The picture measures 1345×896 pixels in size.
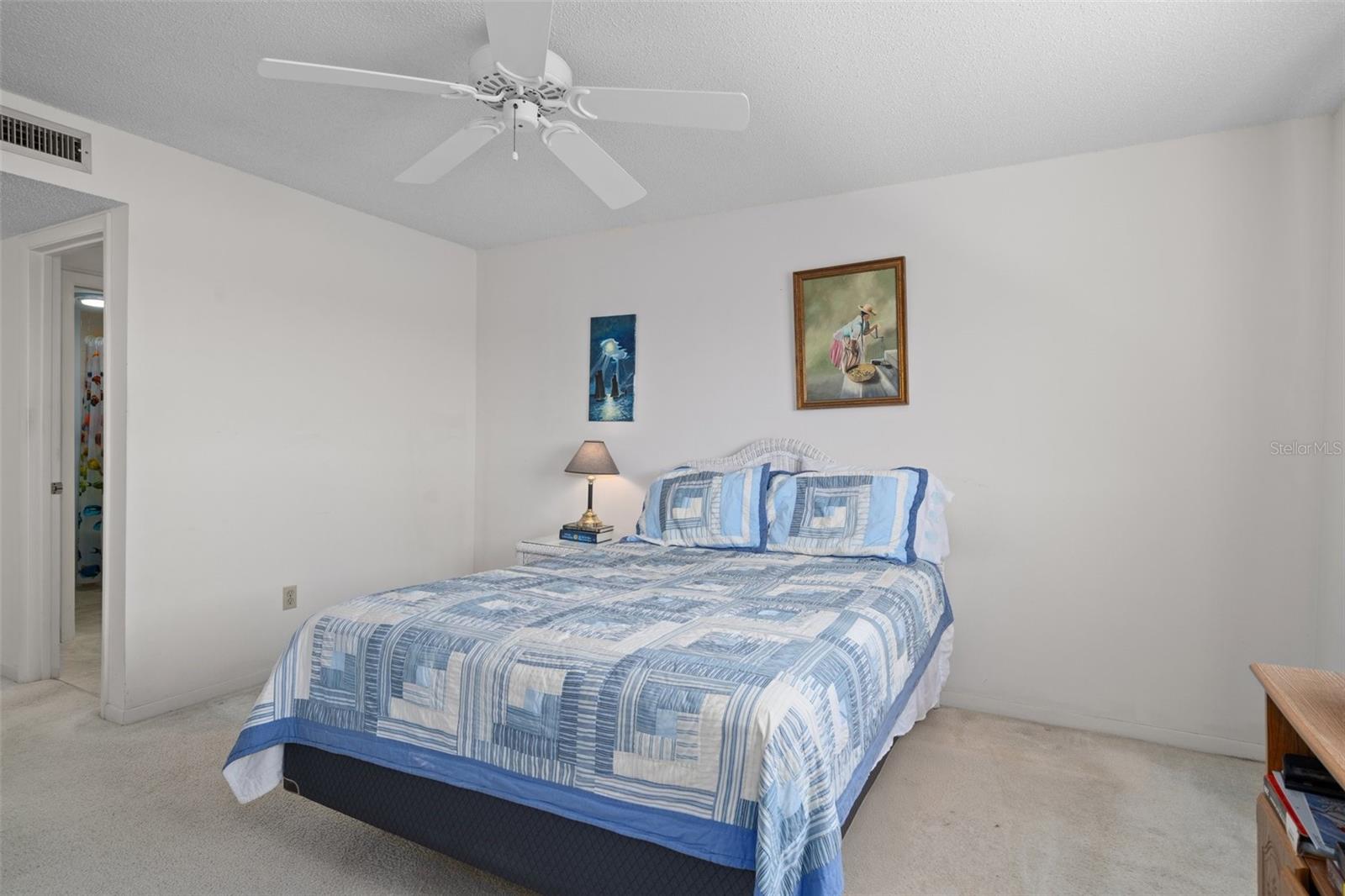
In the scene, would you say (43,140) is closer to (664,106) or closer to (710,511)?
(664,106)

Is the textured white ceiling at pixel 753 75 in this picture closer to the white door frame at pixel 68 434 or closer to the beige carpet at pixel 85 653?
the white door frame at pixel 68 434

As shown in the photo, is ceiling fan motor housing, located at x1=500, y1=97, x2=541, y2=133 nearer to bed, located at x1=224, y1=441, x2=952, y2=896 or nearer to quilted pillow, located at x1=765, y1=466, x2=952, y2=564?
bed, located at x1=224, y1=441, x2=952, y2=896

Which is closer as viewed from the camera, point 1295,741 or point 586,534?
point 1295,741

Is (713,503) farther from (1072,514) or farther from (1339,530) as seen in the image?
(1339,530)

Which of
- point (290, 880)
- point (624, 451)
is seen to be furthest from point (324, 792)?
point (624, 451)

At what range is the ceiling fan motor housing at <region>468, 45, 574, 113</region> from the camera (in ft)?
6.52

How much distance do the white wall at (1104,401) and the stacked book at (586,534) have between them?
0.87 m

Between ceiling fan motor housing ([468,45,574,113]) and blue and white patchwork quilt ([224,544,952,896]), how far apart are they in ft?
4.83

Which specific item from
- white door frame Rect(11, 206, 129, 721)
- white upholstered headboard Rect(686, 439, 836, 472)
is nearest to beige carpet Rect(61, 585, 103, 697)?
white door frame Rect(11, 206, 129, 721)

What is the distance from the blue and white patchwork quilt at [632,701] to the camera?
1448 mm

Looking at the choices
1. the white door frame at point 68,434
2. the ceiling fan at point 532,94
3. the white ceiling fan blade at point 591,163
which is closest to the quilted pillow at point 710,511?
the white ceiling fan blade at point 591,163

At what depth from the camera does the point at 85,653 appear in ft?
12.9

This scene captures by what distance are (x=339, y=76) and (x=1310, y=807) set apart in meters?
2.64

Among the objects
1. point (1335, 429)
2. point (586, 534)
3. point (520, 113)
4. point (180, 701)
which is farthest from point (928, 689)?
point (180, 701)
